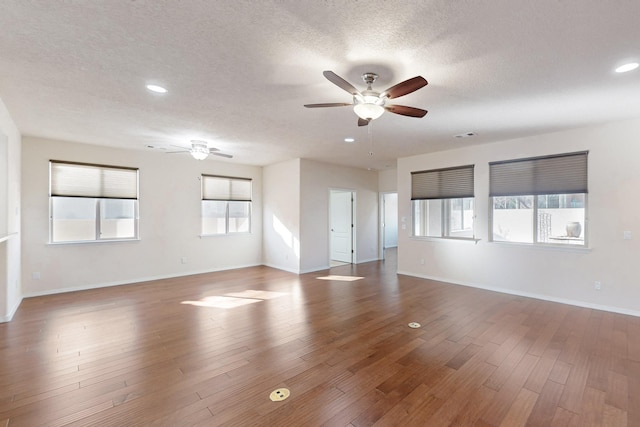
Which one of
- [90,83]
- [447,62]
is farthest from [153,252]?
[447,62]

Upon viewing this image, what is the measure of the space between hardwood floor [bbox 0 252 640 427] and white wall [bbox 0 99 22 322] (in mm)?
312

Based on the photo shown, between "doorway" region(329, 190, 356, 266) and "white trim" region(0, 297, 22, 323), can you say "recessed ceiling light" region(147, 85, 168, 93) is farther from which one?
"doorway" region(329, 190, 356, 266)

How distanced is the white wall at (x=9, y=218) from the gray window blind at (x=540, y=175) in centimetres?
718

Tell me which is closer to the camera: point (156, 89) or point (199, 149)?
point (156, 89)

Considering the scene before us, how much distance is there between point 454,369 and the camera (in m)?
2.60

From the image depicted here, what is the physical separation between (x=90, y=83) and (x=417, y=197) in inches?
225

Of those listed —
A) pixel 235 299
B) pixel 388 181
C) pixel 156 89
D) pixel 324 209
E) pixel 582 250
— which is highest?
pixel 156 89

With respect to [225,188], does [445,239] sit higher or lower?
lower

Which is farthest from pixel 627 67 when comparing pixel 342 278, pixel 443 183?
pixel 342 278

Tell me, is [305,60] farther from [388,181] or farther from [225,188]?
[388,181]

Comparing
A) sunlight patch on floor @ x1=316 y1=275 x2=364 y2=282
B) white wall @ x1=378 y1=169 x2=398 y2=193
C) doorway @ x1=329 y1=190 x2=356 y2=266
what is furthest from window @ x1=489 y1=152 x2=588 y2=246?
doorway @ x1=329 y1=190 x2=356 y2=266

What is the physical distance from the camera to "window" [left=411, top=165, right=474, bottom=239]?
567cm

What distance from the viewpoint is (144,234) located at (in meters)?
6.04

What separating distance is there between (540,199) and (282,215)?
527cm
